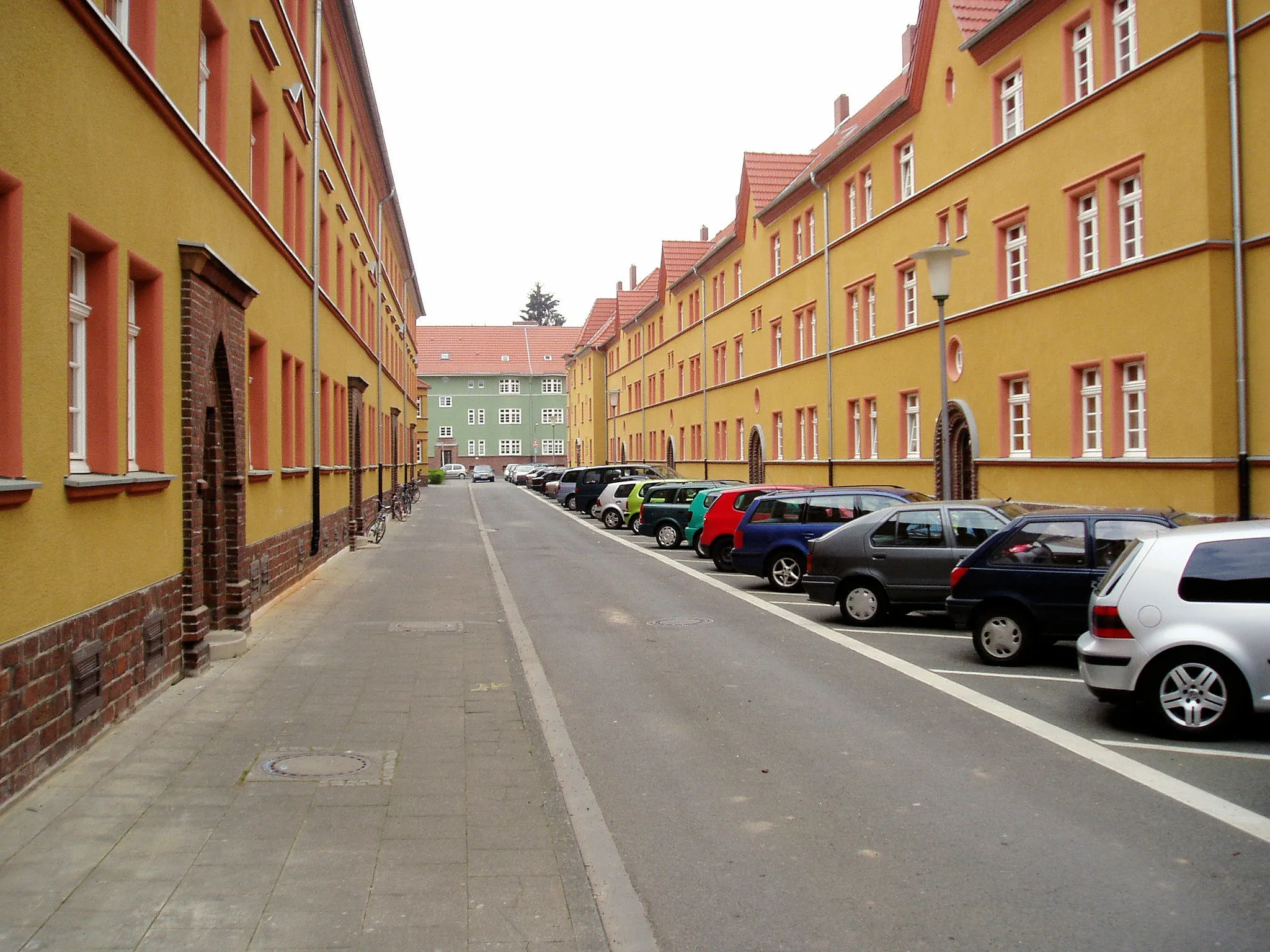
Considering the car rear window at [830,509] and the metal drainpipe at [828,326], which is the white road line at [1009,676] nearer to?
the car rear window at [830,509]

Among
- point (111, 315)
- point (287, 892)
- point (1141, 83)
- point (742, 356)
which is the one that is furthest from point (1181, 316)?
point (742, 356)

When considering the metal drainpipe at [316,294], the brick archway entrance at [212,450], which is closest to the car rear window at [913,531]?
the brick archway entrance at [212,450]

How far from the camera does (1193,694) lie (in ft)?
26.5

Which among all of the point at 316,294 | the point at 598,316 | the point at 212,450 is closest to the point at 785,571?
the point at 316,294

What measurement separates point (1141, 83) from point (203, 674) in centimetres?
1546

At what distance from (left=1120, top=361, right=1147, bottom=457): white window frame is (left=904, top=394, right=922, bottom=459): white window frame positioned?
7969 mm

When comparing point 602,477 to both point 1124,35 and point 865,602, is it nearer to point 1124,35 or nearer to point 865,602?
point 1124,35

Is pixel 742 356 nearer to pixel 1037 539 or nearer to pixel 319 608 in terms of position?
pixel 319 608

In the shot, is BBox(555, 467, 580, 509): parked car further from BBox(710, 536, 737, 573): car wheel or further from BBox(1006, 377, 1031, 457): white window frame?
BBox(1006, 377, 1031, 457): white window frame

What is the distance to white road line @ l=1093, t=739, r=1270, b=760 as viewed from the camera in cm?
755

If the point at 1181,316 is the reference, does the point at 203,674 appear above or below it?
below

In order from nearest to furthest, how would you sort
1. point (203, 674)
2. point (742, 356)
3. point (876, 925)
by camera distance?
point (876, 925) < point (203, 674) < point (742, 356)

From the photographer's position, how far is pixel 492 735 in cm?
834

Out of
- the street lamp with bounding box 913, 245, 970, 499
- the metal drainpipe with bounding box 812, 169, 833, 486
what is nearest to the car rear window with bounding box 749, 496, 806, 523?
the street lamp with bounding box 913, 245, 970, 499
